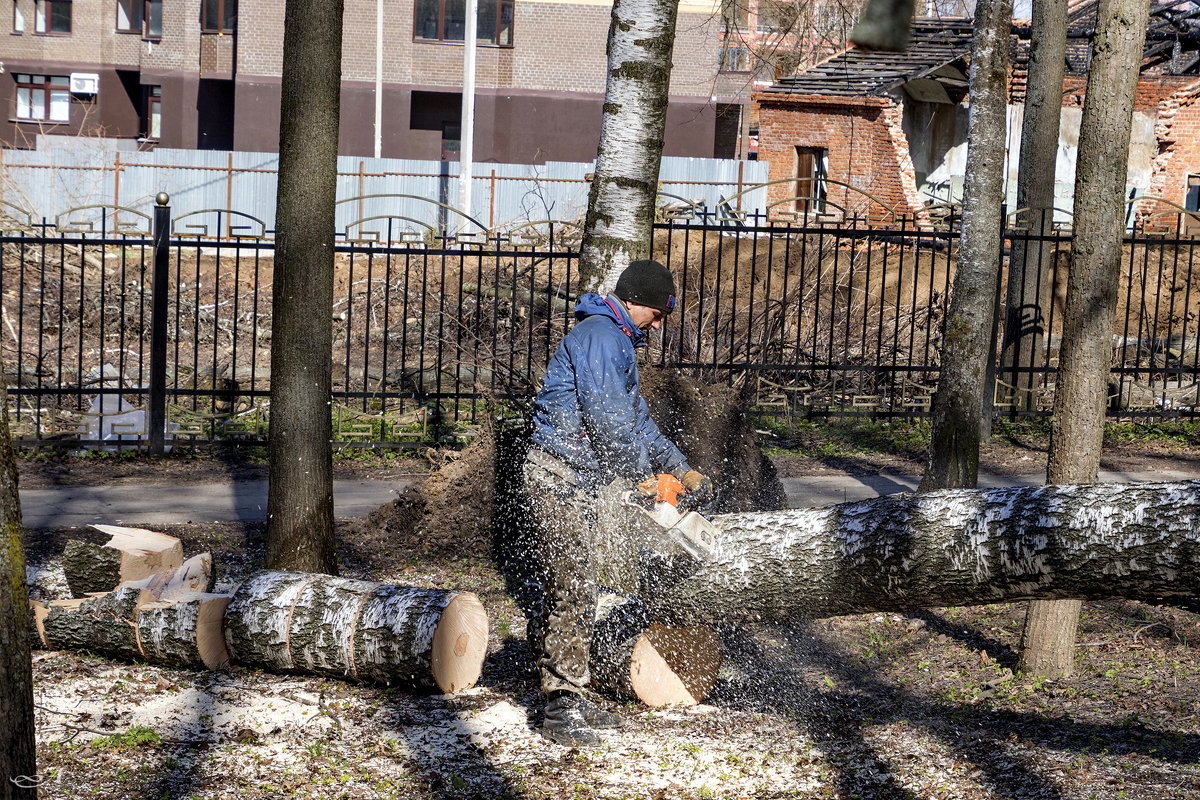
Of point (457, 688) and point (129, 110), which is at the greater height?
point (129, 110)

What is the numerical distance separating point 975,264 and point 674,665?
120 inches

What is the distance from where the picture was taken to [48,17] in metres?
41.4

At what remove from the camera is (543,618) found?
15.3 feet

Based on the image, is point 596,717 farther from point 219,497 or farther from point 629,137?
point 219,497

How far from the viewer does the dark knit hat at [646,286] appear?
4.54 m

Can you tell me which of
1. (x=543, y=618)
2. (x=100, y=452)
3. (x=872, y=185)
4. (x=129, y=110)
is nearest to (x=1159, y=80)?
(x=872, y=185)

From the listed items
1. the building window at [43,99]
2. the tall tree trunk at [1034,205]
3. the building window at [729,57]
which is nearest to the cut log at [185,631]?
the building window at [729,57]

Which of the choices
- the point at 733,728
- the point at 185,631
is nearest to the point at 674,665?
the point at 733,728

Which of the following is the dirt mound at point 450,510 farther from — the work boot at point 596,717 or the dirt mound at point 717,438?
the work boot at point 596,717

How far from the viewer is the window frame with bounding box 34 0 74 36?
134 feet

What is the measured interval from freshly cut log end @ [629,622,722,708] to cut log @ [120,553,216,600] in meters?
2.05

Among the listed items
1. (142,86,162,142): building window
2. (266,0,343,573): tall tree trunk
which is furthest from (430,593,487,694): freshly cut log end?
(142,86,162,142): building window

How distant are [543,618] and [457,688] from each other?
0.59 m

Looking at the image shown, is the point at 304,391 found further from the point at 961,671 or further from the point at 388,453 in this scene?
the point at 388,453
